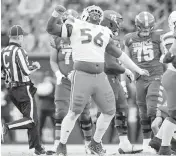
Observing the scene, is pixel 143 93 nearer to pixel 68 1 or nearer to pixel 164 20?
pixel 164 20

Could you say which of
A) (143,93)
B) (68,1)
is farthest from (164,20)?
(143,93)

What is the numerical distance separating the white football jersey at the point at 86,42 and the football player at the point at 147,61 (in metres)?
1.60

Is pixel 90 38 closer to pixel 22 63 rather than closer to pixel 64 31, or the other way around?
pixel 64 31

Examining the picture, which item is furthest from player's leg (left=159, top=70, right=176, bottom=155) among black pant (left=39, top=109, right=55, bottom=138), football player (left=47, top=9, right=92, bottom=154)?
black pant (left=39, top=109, right=55, bottom=138)

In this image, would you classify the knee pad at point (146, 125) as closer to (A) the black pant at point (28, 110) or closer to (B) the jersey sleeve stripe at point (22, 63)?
(A) the black pant at point (28, 110)

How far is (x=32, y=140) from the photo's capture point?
809cm

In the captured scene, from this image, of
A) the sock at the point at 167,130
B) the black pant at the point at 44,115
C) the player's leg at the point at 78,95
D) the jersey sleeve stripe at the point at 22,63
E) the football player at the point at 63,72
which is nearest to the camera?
the player's leg at the point at 78,95

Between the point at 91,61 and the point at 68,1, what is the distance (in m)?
8.47

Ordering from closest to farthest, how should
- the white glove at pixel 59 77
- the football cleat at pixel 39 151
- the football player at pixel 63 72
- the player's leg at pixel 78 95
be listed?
the player's leg at pixel 78 95, the football cleat at pixel 39 151, the white glove at pixel 59 77, the football player at pixel 63 72

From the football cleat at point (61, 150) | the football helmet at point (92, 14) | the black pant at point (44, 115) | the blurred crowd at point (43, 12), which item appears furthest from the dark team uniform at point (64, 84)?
the blurred crowd at point (43, 12)

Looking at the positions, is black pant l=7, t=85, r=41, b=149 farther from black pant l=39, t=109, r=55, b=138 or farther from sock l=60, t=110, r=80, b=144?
black pant l=39, t=109, r=55, b=138

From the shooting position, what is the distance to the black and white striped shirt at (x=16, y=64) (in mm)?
8016

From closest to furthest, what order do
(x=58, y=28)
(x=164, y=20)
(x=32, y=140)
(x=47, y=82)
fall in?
(x=58, y=28) → (x=32, y=140) → (x=47, y=82) → (x=164, y=20)

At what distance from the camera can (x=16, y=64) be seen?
26.4 feet
